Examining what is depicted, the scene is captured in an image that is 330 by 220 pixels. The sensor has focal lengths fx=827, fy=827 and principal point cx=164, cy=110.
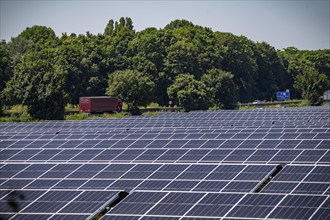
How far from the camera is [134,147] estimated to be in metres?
36.9

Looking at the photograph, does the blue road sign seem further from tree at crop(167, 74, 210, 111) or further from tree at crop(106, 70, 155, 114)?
tree at crop(106, 70, 155, 114)

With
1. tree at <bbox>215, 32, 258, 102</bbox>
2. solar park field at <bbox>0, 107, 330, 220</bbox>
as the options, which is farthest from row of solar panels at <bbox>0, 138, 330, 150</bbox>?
tree at <bbox>215, 32, 258, 102</bbox>

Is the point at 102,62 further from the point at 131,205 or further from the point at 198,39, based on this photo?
the point at 131,205

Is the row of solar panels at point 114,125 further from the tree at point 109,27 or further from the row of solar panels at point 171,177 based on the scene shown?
the tree at point 109,27

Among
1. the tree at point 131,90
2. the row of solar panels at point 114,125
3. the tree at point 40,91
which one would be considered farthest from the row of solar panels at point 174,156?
the tree at point 131,90

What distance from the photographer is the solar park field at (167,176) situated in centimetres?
2433

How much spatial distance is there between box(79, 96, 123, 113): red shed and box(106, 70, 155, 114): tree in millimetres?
2445

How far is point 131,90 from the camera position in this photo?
289ft

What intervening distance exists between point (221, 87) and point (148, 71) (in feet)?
33.4

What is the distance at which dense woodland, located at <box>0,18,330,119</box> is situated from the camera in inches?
3144

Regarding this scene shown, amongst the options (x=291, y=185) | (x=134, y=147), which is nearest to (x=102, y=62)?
(x=134, y=147)

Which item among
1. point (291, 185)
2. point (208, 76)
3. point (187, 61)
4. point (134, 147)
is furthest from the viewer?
point (187, 61)

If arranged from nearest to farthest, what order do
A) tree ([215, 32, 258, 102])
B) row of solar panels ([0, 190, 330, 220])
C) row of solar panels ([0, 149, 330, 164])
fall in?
1. row of solar panels ([0, 190, 330, 220])
2. row of solar panels ([0, 149, 330, 164])
3. tree ([215, 32, 258, 102])

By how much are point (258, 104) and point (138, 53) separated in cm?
1995
